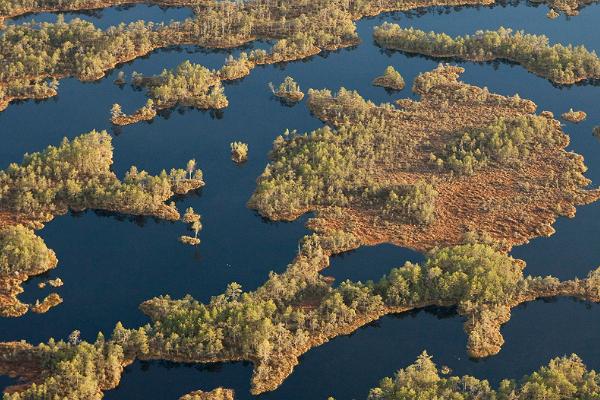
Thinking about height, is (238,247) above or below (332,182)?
below

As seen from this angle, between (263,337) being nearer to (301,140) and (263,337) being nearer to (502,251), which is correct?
(502,251)

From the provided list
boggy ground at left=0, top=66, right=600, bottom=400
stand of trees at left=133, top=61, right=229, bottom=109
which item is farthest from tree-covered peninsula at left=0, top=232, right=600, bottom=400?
stand of trees at left=133, top=61, right=229, bottom=109

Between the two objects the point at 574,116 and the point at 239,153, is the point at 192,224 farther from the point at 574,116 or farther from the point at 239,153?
the point at 574,116

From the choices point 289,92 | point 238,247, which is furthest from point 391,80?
point 238,247

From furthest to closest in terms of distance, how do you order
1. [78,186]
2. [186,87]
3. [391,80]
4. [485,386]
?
1. [391,80]
2. [186,87]
3. [78,186]
4. [485,386]

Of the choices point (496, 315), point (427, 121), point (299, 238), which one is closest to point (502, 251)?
point (496, 315)

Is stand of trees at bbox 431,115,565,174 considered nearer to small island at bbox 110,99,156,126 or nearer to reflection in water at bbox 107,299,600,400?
reflection in water at bbox 107,299,600,400

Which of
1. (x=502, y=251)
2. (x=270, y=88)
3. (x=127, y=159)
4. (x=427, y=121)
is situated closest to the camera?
(x=502, y=251)
